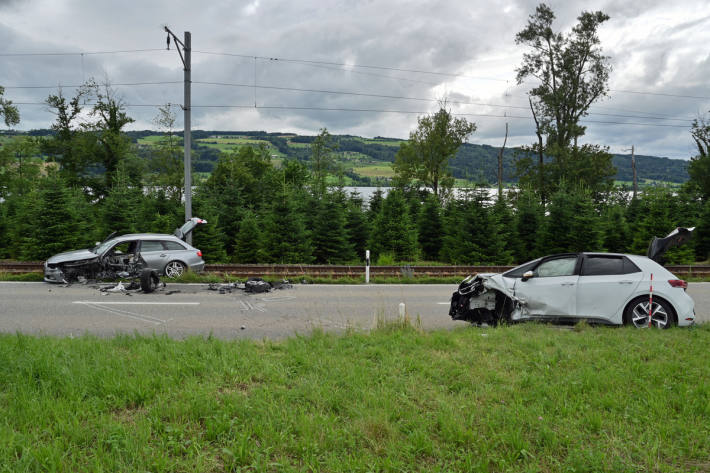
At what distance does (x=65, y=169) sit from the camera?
127 feet

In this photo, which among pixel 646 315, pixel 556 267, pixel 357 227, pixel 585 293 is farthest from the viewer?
pixel 357 227

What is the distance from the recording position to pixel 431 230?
81.5ft

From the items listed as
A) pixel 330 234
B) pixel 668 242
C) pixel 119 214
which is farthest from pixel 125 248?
pixel 668 242

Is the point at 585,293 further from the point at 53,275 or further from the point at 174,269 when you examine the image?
the point at 53,275

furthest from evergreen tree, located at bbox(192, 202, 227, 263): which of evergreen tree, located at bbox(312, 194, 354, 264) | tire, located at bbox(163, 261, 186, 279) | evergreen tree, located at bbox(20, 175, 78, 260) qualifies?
tire, located at bbox(163, 261, 186, 279)

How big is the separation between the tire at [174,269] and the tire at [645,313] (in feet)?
41.1

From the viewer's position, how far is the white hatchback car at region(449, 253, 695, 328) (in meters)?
7.85

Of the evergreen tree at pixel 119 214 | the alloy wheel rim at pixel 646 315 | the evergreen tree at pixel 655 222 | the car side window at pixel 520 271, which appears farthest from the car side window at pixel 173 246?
the evergreen tree at pixel 655 222

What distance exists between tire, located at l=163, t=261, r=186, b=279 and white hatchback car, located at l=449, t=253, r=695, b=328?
9851 millimetres

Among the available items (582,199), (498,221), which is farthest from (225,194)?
(582,199)

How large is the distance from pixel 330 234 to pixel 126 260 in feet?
30.8

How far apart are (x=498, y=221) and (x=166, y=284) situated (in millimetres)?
15748

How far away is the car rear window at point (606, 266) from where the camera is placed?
26.7ft

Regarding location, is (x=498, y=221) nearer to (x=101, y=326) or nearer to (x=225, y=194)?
(x=225, y=194)
